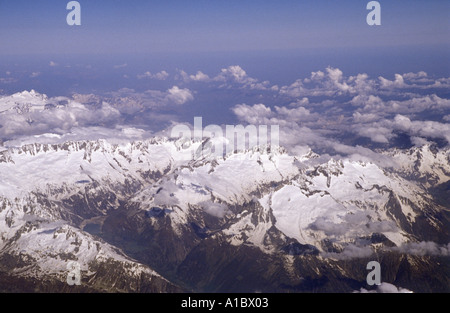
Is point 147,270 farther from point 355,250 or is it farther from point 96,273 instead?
point 355,250

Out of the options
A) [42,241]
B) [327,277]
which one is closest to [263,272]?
[327,277]
